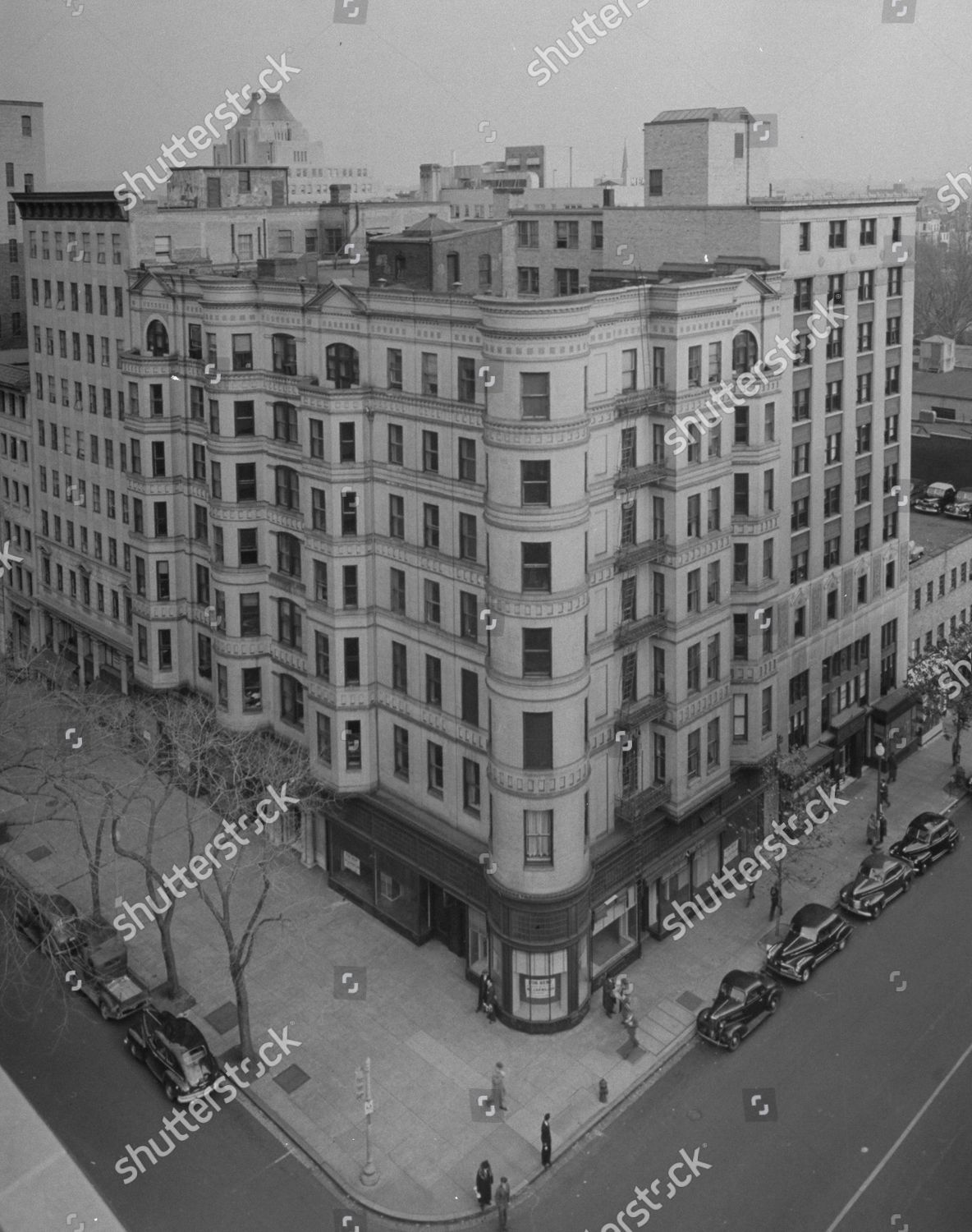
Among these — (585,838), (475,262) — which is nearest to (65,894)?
(585,838)

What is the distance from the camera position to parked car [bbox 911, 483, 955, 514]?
73.6 metres

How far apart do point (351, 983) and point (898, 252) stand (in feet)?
122

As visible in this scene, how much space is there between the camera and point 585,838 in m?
41.4

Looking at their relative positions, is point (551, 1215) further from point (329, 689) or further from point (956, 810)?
point (956, 810)

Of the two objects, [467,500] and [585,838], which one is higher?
[467,500]

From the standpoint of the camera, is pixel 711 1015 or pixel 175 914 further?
pixel 175 914

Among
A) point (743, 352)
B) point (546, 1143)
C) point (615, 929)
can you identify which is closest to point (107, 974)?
point (546, 1143)

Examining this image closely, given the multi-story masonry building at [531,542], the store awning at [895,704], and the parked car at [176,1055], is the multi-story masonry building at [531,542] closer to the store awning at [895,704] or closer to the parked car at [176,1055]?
the store awning at [895,704]

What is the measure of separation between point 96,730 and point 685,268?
29.2m

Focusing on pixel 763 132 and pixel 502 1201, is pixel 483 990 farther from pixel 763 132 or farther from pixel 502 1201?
pixel 763 132

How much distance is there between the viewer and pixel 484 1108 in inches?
1479

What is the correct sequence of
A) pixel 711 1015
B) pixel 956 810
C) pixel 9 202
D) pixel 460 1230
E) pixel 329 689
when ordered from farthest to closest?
pixel 9 202 < pixel 956 810 < pixel 329 689 < pixel 711 1015 < pixel 460 1230

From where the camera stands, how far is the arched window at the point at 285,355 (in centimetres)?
4781

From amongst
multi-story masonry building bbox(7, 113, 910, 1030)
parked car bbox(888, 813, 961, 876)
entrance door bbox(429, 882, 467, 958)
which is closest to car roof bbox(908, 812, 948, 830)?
parked car bbox(888, 813, 961, 876)
